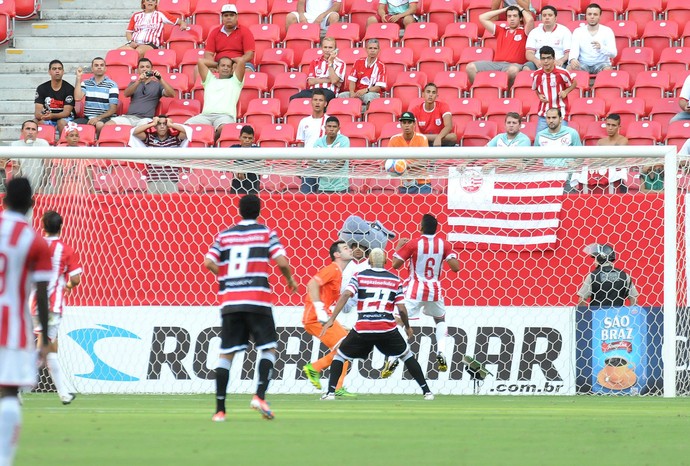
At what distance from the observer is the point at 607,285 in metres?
14.5

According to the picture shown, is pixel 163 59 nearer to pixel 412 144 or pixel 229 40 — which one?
pixel 229 40

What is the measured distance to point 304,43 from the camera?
19.3 m

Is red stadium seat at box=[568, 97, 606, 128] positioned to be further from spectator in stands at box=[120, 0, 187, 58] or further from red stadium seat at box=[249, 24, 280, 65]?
spectator in stands at box=[120, 0, 187, 58]

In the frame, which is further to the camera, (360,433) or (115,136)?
(115,136)

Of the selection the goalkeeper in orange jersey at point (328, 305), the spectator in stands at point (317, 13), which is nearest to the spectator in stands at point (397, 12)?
the spectator in stands at point (317, 13)

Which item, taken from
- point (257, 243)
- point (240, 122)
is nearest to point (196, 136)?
point (240, 122)

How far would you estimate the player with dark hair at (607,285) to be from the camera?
14445 millimetres

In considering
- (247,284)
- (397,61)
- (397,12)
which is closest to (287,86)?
(397,61)

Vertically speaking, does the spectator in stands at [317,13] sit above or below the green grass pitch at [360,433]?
above

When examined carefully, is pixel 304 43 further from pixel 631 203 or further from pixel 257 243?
pixel 257 243

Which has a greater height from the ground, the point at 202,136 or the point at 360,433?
the point at 202,136

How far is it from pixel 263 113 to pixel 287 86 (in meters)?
0.90

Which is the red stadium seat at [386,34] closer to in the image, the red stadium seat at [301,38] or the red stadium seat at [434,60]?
the red stadium seat at [434,60]

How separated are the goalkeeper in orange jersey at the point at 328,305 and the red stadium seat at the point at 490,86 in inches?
A: 185
